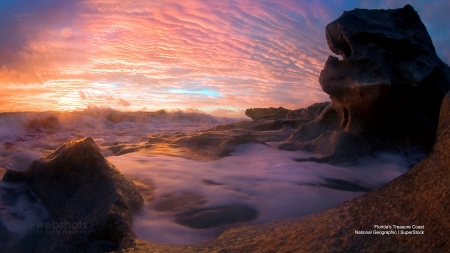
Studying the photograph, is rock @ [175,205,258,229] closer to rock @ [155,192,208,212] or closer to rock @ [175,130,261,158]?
rock @ [155,192,208,212]

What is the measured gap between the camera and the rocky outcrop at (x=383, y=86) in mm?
3908

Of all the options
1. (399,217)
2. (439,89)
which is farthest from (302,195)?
(439,89)

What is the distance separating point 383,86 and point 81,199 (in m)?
3.24

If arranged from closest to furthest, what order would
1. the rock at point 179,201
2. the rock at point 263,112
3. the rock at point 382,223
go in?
the rock at point 382,223 → the rock at point 179,201 → the rock at point 263,112

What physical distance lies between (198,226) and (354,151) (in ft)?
8.28

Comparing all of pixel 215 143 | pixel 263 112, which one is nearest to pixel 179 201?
pixel 215 143

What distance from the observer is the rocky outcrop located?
154 inches

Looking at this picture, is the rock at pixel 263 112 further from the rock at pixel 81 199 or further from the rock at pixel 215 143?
the rock at pixel 81 199

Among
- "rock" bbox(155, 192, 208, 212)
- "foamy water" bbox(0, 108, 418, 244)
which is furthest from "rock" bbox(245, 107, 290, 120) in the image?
"rock" bbox(155, 192, 208, 212)

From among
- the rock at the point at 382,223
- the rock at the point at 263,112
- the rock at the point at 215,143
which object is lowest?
the rock at the point at 382,223

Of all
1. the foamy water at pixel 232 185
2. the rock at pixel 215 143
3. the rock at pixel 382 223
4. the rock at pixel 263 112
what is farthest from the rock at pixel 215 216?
the rock at pixel 263 112

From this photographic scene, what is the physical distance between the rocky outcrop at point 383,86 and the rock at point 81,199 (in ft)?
8.64

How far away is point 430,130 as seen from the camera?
157 inches

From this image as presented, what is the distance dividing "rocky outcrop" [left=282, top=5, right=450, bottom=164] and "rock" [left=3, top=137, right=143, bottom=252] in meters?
2.63
